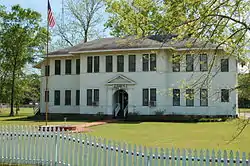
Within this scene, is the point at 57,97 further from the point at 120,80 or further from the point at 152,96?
the point at 152,96

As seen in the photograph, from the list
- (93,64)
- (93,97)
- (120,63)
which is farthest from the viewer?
(93,64)

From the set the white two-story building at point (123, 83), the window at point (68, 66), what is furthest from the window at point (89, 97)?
the window at point (68, 66)

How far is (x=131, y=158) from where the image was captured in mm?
8211

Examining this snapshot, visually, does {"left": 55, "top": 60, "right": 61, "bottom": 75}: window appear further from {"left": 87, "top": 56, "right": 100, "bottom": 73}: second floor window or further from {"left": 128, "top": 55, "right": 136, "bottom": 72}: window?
{"left": 128, "top": 55, "right": 136, "bottom": 72}: window

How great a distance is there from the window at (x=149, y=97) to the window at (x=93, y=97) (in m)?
4.93

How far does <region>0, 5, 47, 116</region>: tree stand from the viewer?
4888cm

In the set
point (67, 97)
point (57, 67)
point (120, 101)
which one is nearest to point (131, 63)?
point (120, 101)

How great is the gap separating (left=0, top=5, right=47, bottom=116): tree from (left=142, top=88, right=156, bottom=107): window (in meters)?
23.2

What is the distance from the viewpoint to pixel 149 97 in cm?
3281

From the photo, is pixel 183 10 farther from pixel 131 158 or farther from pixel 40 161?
pixel 40 161

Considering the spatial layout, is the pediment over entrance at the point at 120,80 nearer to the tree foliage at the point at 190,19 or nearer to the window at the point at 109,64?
the window at the point at 109,64

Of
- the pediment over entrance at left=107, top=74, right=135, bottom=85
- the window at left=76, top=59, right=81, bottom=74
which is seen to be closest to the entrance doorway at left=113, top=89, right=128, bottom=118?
the pediment over entrance at left=107, top=74, right=135, bottom=85

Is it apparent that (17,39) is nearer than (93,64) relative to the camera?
No

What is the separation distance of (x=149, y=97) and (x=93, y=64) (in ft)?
22.5
